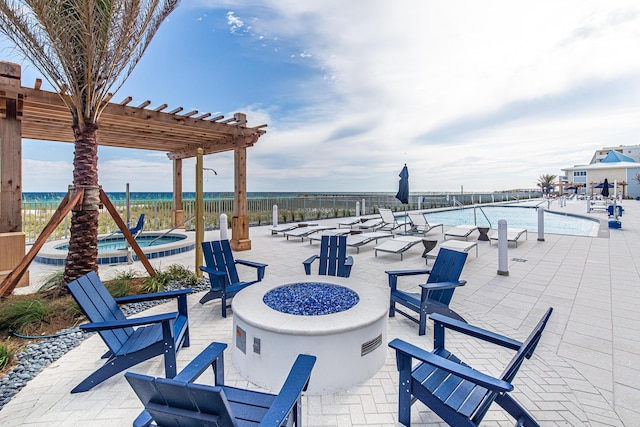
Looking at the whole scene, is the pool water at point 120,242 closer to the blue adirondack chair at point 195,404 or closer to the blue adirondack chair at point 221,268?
the blue adirondack chair at point 221,268

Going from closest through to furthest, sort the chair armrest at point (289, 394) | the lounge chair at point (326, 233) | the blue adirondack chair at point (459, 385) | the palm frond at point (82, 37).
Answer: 1. the chair armrest at point (289, 394)
2. the blue adirondack chair at point (459, 385)
3. the palm frond at point (82, 37)
4. the lounge chair at point (326, 233)

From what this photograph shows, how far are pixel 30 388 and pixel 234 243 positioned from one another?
5.89 metres

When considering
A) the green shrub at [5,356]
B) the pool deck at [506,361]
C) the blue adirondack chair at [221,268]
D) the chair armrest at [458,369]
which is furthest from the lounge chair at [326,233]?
the chair armrest at [458,369]

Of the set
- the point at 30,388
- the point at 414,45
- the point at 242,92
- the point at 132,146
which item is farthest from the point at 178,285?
the point at 242,92

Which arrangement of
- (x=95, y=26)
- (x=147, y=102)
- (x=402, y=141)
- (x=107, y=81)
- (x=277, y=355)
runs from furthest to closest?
(x=402, y=141)
(x=147, y=102)
(x=107, y=81)
(x=95, y=26)
(x=277, y=355)

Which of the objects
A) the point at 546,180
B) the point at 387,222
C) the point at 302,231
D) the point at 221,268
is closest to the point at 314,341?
the point at 221,268

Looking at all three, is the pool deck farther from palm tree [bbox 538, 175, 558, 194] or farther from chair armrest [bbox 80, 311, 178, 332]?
palm tree [bbox 538, 175, 558, 194]

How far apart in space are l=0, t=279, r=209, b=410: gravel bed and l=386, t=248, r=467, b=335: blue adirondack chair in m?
3.64

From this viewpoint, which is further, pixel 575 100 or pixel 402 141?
pixel 402 141

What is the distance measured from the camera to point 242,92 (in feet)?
42.3

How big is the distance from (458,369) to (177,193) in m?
12.3

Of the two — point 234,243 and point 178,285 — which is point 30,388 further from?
point 234,243

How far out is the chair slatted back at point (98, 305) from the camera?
2.39 m

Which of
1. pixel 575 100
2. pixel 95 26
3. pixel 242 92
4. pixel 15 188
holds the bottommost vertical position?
pixel 15 188
